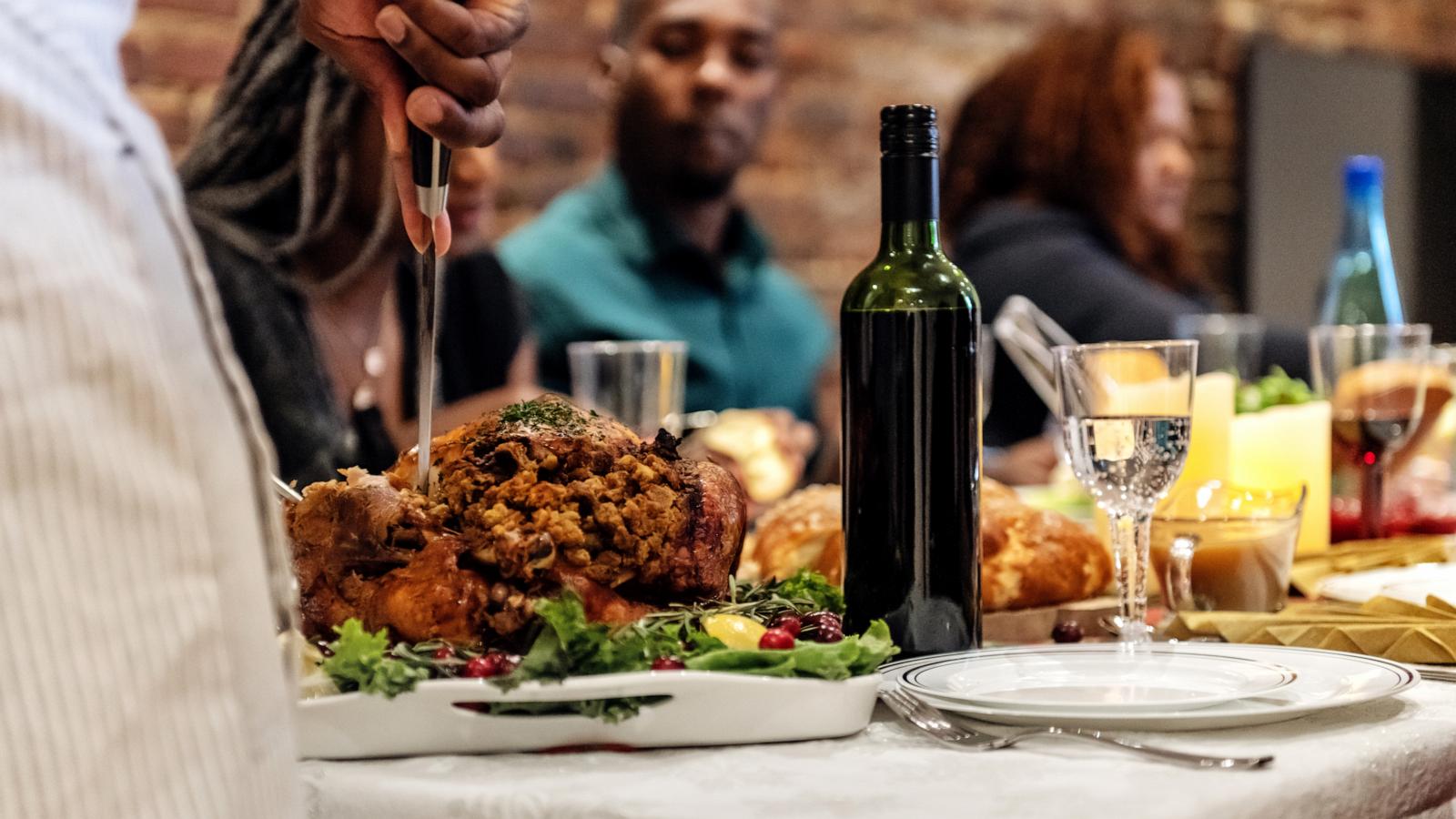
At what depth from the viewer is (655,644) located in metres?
0.84

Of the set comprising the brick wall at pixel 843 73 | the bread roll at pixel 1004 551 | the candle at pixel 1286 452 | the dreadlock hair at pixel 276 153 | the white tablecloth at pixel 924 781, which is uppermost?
the brick wall at pixel 843 73

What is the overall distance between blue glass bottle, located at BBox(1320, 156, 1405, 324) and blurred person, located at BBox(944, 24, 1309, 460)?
156 cm

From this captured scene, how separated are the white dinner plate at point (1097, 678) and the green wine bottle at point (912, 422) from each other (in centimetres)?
6

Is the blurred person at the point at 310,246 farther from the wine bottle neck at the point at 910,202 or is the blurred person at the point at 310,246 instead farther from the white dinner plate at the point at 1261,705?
the white dinner plate at the point at 1261,705

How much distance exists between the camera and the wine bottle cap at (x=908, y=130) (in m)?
0.96

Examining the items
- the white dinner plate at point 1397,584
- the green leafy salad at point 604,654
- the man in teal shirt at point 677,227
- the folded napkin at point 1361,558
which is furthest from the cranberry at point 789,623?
the man in teal shirt at point 677,227

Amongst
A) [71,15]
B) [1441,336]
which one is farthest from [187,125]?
[1441,336]

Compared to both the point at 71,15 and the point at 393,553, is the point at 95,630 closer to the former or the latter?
the point at 71,15

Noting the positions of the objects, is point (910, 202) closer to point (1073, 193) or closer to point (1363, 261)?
point (1363, 261)

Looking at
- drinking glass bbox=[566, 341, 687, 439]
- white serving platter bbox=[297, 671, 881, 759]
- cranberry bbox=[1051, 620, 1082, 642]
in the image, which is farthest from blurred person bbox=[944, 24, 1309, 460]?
white serving platter bbox=[297, 671, 881, 759]

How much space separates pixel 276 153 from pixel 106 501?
1817 mm

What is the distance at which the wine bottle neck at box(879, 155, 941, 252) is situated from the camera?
990mm

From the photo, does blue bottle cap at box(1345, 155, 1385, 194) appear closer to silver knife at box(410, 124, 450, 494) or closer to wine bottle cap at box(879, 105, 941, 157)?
wine bottle cap at box(879, 105, 941, 157)

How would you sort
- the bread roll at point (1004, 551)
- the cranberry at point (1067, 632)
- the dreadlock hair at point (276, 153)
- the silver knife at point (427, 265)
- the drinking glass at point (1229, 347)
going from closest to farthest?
the silver knife at point (427, 265) → the cranberry at point (1067, 632) → the bread roll at point (1004, 551) → the dreadlock hair at point (276, 153) → the drinking glass at point (1229, 347)
